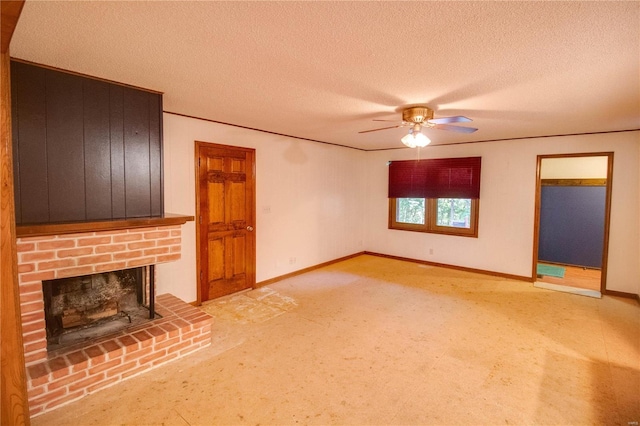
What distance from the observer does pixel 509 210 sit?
5293 mm

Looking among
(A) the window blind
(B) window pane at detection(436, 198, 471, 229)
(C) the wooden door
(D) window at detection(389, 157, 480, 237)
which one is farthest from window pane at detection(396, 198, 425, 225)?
(C) the wooden door

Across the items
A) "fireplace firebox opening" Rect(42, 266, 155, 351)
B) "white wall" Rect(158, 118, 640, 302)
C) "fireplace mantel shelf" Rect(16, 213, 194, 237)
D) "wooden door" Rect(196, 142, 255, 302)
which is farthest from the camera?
"wooden door" Rect(196, 142, 255, 302)

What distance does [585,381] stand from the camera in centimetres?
248

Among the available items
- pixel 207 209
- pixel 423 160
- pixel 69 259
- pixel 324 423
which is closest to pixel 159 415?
pixel 324 423

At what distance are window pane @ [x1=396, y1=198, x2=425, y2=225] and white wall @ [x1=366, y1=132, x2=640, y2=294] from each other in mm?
264

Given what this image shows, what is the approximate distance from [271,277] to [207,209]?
1565mm

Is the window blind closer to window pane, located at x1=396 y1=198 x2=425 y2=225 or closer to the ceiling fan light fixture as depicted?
window pane, located at x1=396 y1=198 x2=425 y2=225

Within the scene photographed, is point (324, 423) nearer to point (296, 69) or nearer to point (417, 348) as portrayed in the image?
point (417, 348)

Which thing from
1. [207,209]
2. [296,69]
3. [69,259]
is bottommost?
[69,259]

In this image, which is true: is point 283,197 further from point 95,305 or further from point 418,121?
point 95,305

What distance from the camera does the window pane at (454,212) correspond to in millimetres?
5802

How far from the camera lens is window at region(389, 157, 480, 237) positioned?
18.5ft

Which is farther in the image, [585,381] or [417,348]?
[417,348]

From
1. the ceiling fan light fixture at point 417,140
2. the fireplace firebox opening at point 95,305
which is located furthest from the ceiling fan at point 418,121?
the fireplace firebox opening at point 95,305
